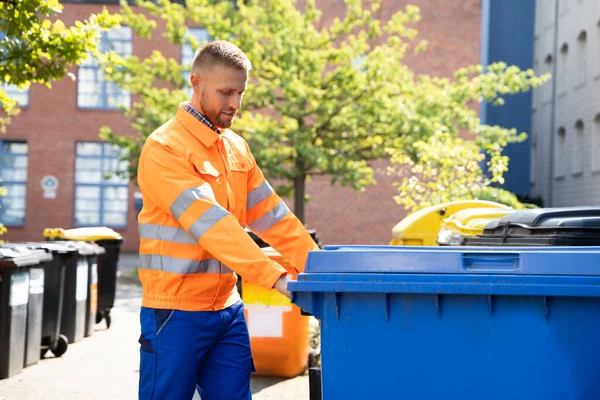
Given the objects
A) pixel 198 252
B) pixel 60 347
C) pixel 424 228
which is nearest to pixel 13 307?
pixel 60 347

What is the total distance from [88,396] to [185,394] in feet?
12.8

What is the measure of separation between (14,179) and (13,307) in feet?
86.9

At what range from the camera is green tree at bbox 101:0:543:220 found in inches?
741

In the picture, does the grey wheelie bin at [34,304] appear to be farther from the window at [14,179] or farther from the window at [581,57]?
the window at [14,179]

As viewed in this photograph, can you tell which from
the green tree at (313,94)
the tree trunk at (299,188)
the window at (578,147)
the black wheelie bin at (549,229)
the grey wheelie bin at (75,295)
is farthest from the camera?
the window at (578,147)

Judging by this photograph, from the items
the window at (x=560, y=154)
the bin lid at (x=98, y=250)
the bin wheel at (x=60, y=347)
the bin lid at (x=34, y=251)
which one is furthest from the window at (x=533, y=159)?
the bin lid at (x=34, y=251)

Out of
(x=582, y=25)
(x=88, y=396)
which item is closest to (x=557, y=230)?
(x=88, y=396)

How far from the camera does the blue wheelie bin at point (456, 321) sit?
10.3 feet

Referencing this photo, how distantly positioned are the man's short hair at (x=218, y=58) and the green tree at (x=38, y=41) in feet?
13.4

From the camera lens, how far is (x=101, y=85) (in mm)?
32750

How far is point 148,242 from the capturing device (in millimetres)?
3467

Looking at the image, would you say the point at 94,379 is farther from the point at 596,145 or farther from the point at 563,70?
the point at 563,70

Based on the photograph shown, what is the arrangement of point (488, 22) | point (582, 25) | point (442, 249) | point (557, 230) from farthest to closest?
1. point (488, 22)
2. point (582, 25)
3. point (557, 230)
4. point (442, 249)

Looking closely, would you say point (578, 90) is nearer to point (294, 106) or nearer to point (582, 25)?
point (582, 25)
